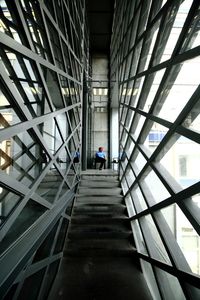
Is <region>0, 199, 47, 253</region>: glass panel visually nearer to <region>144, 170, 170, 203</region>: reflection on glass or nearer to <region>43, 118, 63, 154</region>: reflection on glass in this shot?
<region>43, 118, 63, 154</region>: reflection on glass

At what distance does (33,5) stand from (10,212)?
→ 330 centimetres

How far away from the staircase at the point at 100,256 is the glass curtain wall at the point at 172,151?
0.92ft

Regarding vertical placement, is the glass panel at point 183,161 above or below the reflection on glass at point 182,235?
above

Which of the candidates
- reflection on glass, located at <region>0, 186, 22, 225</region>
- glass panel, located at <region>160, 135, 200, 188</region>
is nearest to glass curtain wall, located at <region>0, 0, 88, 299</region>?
reflection on glass, located at <region>0, 186, 22, 225</region>

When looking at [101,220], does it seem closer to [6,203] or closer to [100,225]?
[100,225]

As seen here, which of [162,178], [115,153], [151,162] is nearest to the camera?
[162,178]

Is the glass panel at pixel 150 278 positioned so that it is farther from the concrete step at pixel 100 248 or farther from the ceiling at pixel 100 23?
the ceiling at pixel 100 23

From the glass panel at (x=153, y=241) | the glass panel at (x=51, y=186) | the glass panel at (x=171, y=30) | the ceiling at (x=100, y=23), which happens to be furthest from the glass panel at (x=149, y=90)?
the ceiling at (x=100, y=23)

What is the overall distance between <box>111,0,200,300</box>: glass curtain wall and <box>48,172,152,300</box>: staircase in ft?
0.92

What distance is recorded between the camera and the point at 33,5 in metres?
4.14

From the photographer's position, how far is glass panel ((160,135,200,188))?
3404mm

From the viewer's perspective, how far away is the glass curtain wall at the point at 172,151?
10.2 ft

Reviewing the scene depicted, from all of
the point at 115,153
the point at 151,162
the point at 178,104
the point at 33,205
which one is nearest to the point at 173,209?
the point at 151,162

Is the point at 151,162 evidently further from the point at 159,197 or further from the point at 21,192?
the point at 21,192
